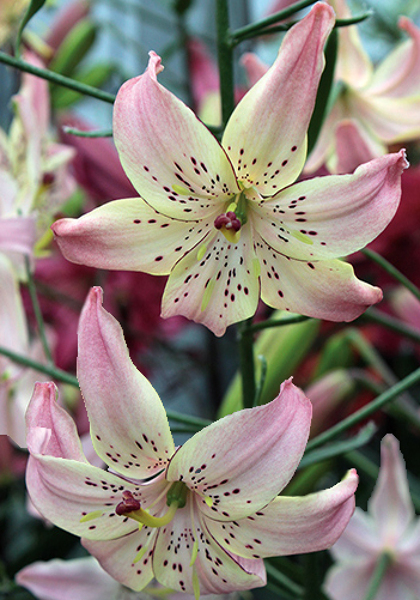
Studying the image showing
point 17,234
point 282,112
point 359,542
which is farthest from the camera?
point 359,542

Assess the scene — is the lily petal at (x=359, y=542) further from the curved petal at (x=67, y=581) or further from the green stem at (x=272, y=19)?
the green stem at (x=272, y=19)

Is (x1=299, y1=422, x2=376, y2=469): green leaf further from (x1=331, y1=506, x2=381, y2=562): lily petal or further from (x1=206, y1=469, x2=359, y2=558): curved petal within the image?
(x1=331, y1=506, x2=381, y2=562): lily petal

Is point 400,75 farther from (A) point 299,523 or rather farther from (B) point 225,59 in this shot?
(A) point 299,523

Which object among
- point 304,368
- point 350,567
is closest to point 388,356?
point 304,368

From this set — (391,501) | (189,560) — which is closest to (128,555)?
(189,560)

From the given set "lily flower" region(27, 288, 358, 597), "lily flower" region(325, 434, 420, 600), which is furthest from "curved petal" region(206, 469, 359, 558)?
"lily flower" region(325, 434, 420, 600)

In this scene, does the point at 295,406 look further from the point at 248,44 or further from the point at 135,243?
the point at 248,44
